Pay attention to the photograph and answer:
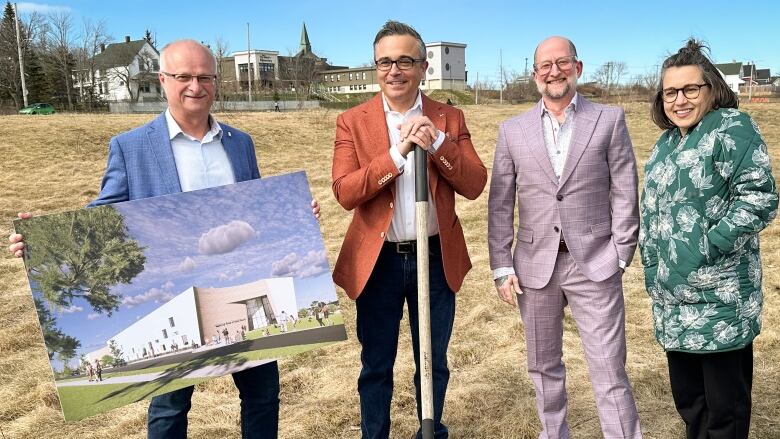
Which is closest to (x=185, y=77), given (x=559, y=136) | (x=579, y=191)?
(x=559, y=136)

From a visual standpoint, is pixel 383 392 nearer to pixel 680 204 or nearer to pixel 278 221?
pixel 278 221

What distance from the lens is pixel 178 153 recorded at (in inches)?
102

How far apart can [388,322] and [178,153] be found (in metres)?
1.30

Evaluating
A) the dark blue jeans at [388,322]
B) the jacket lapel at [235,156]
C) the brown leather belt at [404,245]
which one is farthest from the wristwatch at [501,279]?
the jacket lapel at [235,156]

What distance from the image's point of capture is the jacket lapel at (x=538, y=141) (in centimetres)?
279

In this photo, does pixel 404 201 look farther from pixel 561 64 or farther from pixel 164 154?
pixel 164 154

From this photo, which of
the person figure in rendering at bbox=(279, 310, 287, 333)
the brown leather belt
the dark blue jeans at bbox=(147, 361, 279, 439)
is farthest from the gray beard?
the dark blue jeans at bbox=(147, 361, 279, 439)

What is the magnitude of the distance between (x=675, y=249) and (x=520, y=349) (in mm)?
2459

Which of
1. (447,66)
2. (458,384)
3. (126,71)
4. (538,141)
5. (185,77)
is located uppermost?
(447,66)

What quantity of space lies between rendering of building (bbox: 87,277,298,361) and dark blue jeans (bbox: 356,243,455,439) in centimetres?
47

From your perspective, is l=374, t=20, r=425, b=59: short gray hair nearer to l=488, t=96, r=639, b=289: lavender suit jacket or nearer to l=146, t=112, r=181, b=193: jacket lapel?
l=488, t=96, r=639, b=289: lavender suit jacket

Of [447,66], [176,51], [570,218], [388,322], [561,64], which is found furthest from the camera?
[447,66]

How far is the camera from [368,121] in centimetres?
Answer: 286

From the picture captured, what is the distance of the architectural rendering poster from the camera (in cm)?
227
